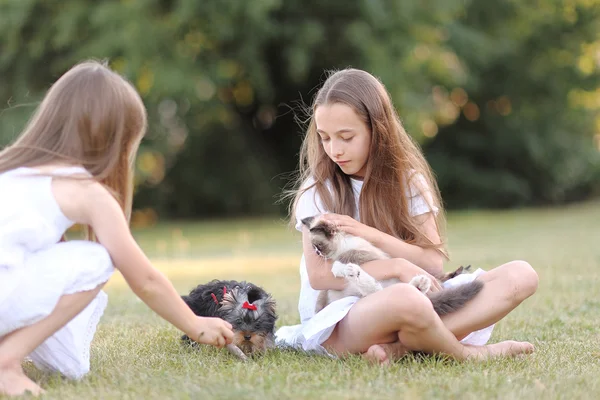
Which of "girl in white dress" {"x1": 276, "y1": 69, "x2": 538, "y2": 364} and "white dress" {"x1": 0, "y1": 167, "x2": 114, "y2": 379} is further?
"girl in white dress" {"x1": 276, "y1": 69, "x2": 538, "y2": 364}

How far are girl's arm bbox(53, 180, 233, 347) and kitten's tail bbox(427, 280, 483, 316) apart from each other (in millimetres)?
1259

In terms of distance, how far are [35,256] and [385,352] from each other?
1.65 m

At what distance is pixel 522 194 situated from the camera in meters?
22.8

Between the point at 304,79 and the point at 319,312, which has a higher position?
the point at 304,79

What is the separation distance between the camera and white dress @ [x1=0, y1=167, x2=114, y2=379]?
3109 millimetres

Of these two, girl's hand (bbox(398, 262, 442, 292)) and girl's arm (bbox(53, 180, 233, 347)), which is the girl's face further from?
girl's arm (bbox(53, 180, 233, 347))

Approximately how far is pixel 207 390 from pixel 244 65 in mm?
15259

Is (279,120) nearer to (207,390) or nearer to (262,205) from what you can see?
(262,205)

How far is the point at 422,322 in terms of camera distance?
3543 mm

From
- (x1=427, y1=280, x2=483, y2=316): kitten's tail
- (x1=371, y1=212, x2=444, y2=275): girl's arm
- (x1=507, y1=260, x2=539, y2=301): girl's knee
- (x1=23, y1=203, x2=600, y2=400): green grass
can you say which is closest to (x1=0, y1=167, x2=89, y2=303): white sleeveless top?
(x1=23, y1=203, x2=600, y2=400): green grass

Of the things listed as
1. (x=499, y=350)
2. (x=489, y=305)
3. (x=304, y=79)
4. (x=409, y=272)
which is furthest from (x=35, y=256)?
(x=304, y=79)

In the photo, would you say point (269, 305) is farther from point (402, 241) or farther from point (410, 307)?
point (410, 307)

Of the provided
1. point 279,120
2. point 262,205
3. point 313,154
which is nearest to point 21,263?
point 313,154

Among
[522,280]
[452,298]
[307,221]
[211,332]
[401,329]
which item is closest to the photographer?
[211,332]
